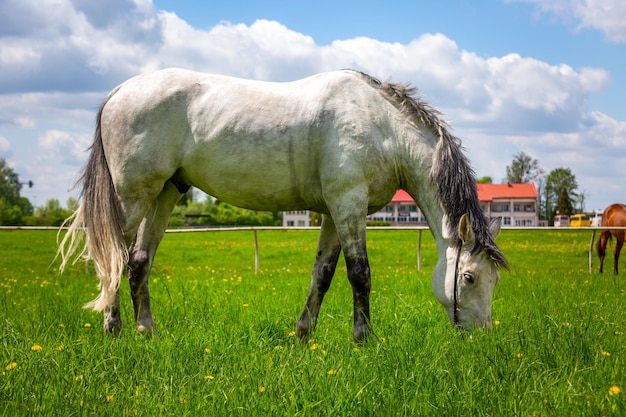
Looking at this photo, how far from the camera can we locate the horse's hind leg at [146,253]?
17.0 ft

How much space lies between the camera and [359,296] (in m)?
4.70

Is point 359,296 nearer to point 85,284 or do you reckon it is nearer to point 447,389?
point 447,389

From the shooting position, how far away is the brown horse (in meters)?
14.5

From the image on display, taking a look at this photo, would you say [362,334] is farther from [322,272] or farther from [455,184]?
[455,184]

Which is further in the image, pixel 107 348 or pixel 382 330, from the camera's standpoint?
pixel 382 330

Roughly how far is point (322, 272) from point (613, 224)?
41.3 ft

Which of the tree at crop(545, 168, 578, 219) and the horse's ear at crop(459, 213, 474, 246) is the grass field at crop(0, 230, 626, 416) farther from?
the tree at crop(545, 168, 578, 219)

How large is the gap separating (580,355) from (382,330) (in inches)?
67.9

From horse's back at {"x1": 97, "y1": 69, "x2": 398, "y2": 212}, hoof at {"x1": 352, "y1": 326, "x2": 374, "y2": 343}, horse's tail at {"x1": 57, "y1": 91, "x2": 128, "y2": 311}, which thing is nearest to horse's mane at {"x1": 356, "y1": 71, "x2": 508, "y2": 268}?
horse's back at {"x1": 97, "y1": 69, "x2": 398, "y2": 212}

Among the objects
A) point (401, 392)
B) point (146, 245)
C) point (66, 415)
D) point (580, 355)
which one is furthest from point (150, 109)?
point (580, 355)

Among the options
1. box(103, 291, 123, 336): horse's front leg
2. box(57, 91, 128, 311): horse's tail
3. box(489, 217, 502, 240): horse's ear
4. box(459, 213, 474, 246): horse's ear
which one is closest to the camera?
box(459, 213, 474, 246): horse's ear

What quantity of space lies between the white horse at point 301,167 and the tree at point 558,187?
227 feet

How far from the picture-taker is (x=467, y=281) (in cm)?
454

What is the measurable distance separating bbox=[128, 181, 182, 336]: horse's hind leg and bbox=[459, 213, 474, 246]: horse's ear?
8.27ft
